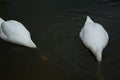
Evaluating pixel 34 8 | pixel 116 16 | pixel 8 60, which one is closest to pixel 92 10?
pixel 116 16

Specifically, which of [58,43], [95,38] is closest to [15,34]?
[58,43]

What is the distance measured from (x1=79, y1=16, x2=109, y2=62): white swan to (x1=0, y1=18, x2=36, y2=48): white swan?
1.16ft

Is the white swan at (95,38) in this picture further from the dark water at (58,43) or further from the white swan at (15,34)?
the white swan at (15,34)

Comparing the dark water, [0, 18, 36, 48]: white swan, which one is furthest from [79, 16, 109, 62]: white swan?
[0, 18, 36, 48]: white swan

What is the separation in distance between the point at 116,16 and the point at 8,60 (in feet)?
3.07

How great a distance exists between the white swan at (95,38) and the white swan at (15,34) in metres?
0.35

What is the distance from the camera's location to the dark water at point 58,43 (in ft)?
5.65

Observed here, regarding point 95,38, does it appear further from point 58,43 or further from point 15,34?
point 15,34

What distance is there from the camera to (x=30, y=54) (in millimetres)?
1900

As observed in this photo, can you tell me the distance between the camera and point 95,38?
1883mm

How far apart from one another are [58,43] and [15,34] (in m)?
0.30

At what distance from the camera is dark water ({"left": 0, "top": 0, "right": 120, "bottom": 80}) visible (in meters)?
1.72

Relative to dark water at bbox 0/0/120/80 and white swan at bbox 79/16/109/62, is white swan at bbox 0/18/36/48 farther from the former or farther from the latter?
white swan at bbox 79/16/109/62

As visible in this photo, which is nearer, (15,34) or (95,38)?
(95,38)
